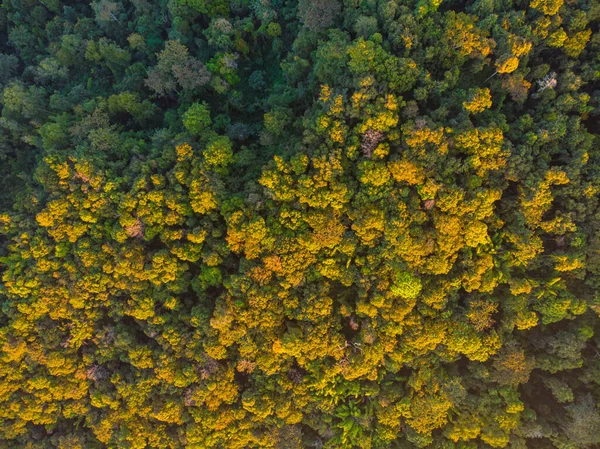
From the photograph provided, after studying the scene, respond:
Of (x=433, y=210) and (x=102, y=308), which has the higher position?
(x=433, y=210)

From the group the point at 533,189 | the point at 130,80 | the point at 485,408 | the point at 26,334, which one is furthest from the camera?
the point at 130,80

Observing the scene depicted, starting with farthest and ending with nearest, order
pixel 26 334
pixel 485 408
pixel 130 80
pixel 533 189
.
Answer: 1. pixel 130 80
2. pixel 26 334
3. pixel 485 408
4. pixel 533 189

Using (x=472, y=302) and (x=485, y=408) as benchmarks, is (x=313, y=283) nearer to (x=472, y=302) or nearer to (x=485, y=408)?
(x=472, y=302)

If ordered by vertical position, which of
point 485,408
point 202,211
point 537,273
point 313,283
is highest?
point 537,273

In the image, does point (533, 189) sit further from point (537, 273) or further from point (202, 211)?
point (202, 211)

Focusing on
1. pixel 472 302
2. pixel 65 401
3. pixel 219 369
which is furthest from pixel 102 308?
pixel 472 302

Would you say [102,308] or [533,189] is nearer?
[533,189]

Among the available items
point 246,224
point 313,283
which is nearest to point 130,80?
point 246,224
